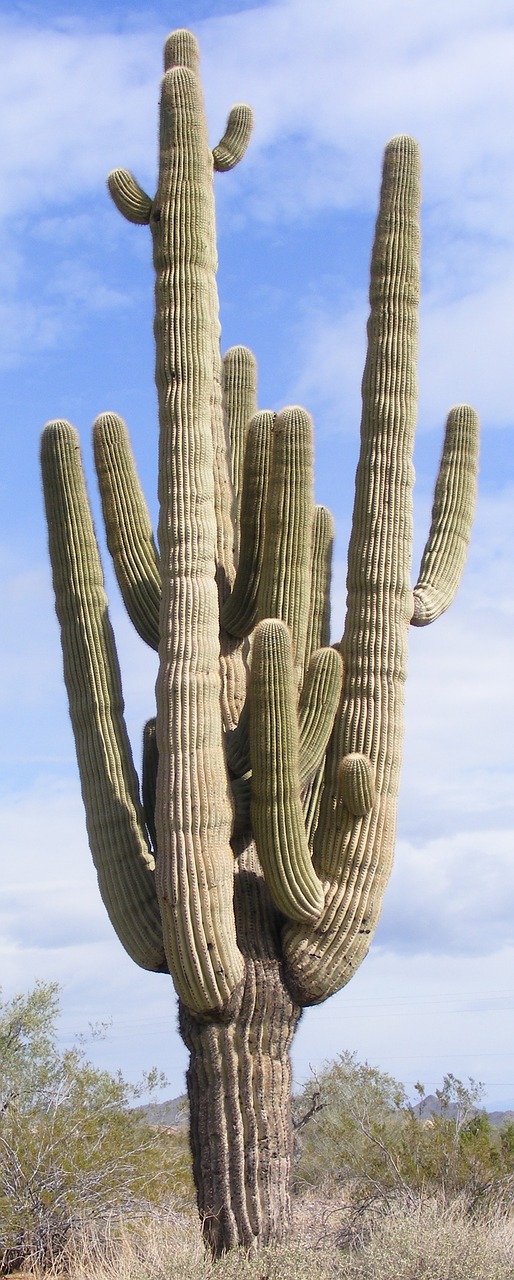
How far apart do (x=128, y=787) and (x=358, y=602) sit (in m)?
1.71

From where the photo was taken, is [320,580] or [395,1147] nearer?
[320,580]

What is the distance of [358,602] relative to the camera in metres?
8.16

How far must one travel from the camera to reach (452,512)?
8.70m

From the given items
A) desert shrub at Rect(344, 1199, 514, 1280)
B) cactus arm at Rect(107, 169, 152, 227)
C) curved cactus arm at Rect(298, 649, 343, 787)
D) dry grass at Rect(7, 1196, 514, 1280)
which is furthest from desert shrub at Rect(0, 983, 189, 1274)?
cactus arm at Rect(107, 169, 152, 227)

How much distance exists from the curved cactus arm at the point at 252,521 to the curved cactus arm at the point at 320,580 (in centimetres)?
51

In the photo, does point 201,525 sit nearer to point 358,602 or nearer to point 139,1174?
point 358,602

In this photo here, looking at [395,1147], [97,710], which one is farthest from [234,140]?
[395,1147]

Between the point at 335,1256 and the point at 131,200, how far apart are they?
624cm

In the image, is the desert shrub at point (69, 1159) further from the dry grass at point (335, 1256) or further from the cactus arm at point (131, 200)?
the cactus arm at point (131, 200)

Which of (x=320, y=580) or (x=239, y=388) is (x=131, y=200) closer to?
(x=239, y=388)

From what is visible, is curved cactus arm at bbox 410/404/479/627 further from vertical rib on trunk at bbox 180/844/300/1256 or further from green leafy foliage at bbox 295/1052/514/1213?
green leafy foliage at bbox 295/1052/514/1213

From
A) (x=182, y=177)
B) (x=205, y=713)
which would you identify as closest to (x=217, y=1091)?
(x=205, y=713)

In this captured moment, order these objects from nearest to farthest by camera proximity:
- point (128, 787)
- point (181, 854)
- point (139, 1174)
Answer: point (181, 854) < point (128, 787) < point (139, 1174)

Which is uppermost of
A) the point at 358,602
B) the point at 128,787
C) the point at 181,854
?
the point at 358,602
